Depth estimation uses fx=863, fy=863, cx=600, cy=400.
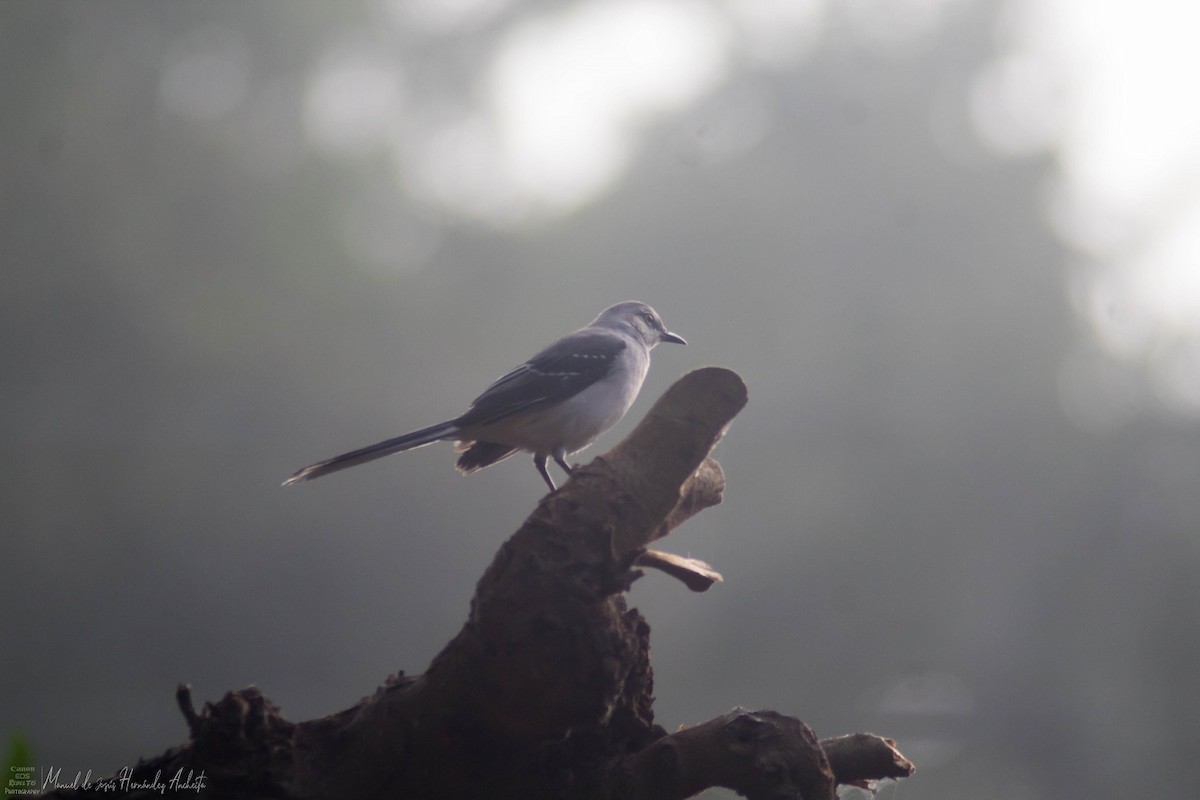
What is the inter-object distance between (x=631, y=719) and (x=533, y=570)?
71 centimetres

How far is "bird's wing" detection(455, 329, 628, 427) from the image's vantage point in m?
4.53

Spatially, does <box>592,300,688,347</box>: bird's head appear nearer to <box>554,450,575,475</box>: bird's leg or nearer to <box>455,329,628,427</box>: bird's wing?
<box>455,329,628,427</box>: bird's wing

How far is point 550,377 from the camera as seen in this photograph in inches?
189

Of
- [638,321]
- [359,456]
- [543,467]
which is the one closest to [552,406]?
[543,467]

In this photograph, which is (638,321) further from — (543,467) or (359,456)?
(359,456)

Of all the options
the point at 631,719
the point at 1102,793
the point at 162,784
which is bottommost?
the point at 162,784

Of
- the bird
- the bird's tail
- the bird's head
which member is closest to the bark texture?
the bird's tail

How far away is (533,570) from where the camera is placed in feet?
8.49

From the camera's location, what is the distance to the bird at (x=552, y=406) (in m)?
4.54

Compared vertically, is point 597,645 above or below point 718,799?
above

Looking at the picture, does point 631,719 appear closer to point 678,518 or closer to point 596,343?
point 678,518

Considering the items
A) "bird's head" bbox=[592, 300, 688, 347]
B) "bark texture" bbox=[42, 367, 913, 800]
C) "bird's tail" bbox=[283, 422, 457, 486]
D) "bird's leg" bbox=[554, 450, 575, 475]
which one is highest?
"bird's head" bbox=[592, 300, 688, 347]

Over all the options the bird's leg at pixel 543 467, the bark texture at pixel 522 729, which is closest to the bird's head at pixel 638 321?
the bird's leg at pixel 543 467

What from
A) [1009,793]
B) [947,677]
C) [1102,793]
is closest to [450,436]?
[1009,793]
